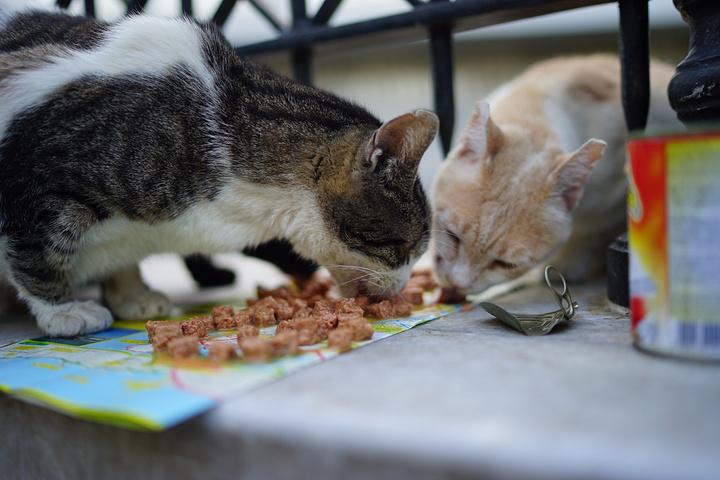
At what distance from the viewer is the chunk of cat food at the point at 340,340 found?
90cm

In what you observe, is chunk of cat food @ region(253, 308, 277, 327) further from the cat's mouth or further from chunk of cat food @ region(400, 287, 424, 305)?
chunk of cat food @ region(400, 287, 424, 305)

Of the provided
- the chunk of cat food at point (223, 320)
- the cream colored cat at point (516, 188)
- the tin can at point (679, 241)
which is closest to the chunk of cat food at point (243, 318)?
the chunk of cat food at point (223, 320)

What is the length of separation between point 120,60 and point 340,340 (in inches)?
31.3

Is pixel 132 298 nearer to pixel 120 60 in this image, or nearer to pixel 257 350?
pixel 120 60

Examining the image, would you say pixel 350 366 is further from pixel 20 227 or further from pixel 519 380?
pixel 20 227

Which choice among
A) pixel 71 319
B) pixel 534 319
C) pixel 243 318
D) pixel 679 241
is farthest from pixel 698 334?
pixel 71 319

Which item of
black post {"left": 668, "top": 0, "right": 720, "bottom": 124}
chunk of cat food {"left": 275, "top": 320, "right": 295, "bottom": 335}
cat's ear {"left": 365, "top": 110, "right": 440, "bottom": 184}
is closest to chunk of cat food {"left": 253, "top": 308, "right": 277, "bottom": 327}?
chunk of cat food {"left": 275, "top": 320, "right": 295, "bottom": 335}

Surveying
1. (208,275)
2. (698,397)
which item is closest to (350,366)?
(698,397)

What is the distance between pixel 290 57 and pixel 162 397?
148cm

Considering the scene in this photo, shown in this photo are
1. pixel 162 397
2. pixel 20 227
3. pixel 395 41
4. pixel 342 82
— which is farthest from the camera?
pixel 342 82

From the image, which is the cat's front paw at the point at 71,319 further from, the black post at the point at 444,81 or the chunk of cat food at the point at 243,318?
the black post at the point at 444,81

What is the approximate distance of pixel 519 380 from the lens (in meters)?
0.72

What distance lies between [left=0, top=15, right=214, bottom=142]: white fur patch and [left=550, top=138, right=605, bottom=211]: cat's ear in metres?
0.83

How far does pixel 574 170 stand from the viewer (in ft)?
4.18
